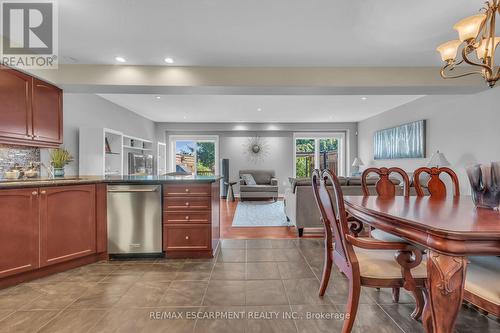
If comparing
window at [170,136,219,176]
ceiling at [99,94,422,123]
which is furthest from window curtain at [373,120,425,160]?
window at [170,136,219,176]

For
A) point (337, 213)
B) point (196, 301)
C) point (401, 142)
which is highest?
point (401, 142)

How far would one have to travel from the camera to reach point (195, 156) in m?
8.10


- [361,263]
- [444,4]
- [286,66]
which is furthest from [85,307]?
[444,4]

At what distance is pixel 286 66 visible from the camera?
3107mm

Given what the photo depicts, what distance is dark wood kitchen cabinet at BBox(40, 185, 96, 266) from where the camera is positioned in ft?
7.25

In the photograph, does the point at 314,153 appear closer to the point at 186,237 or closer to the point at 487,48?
the point at 186,237

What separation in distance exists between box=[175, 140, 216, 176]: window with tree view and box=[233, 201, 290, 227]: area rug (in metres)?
2.59

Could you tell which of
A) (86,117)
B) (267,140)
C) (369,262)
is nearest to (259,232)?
(369,262)

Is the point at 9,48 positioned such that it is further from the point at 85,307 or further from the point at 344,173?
the point at 344,173

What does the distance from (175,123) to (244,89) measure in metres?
5.01

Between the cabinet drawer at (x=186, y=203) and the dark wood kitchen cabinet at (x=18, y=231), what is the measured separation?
1.14 metres

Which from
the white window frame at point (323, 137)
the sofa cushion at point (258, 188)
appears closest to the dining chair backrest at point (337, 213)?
the sofa cushion at point (258, 188)

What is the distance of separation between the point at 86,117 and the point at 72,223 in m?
2.67

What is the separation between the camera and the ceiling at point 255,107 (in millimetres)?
4879
